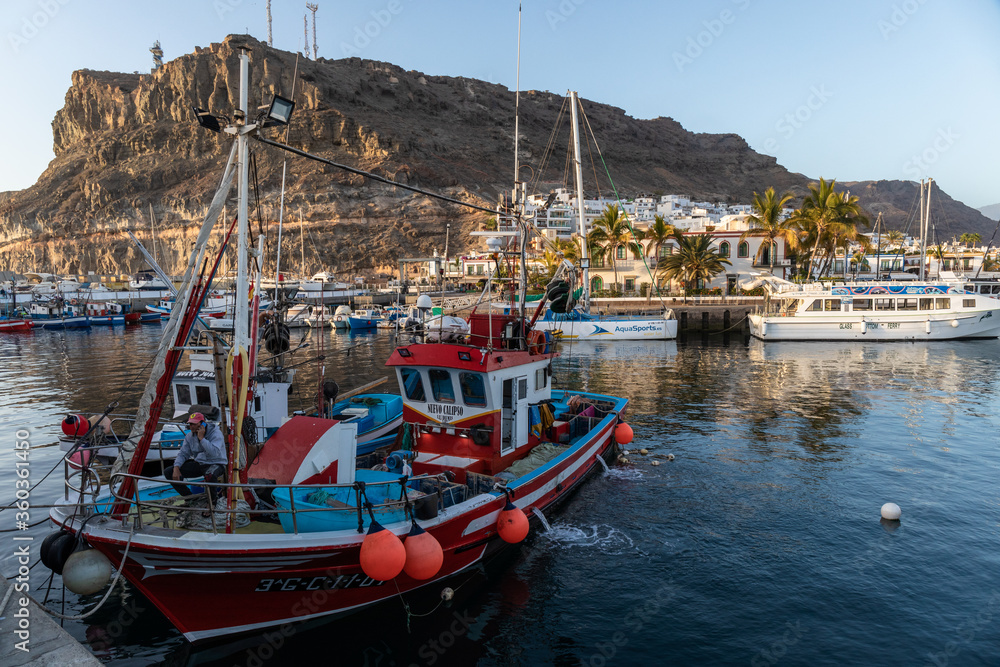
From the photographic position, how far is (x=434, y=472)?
Answer: 13.3 meters

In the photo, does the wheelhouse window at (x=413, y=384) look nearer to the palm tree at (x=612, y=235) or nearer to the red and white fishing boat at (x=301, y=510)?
the red and white fishing boat at (x=301, y=510)

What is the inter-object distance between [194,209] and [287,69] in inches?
2536

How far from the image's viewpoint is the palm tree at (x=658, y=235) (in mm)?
63031

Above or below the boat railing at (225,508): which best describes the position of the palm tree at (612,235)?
above

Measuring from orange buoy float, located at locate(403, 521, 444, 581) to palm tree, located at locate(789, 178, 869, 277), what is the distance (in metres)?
60.1

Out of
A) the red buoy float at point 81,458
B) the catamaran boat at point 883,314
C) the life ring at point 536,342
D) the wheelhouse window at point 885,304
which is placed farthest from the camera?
the wheelhouse window at point 885,304

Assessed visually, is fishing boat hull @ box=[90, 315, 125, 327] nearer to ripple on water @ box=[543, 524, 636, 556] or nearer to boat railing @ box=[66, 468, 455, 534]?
boat railing @ box=[66, 468, 455, 534]

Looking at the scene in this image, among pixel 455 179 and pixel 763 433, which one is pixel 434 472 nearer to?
pixel 763 433

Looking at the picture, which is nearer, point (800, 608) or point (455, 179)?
point (800, 608)

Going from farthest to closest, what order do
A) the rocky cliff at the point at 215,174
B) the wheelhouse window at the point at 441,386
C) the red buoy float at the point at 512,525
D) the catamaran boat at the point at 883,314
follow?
the rocky cliff at the point at 215,174
the catamaran boat at the point at 883,314
the wheelhouse window at the point at 441,386
the red buoy float at the point at 512,525

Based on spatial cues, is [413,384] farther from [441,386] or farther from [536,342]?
[536,342]

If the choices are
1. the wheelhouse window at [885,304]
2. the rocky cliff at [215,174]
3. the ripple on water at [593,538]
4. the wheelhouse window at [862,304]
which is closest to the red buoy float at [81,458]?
the ripple on water at [593,538]

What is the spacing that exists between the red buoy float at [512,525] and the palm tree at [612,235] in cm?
5474

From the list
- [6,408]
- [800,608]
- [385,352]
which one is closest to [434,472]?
[800,608]
